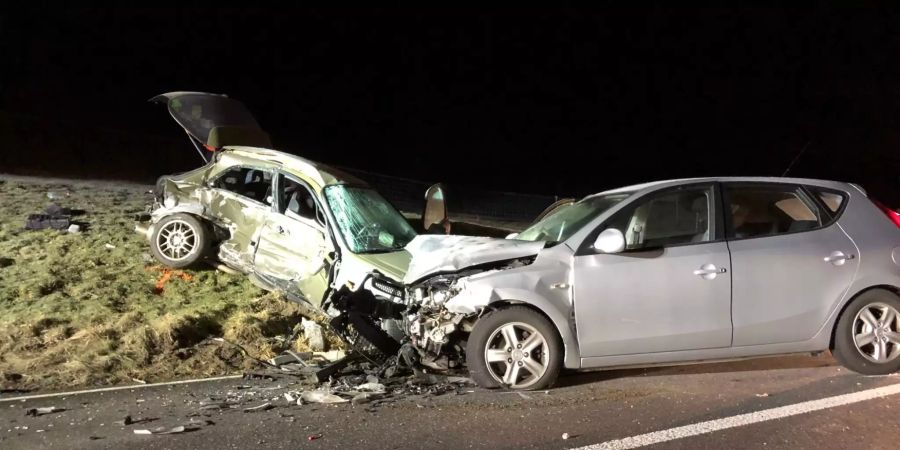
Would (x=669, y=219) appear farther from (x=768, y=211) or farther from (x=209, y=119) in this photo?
(x=209, y=119)

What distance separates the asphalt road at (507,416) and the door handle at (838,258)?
0.90 metres

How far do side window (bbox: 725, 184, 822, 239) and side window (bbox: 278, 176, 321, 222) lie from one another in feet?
13.9

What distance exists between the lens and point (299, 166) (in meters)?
7.57

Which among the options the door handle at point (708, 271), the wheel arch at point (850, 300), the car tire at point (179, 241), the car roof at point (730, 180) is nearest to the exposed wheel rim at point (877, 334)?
the wheel arch at point (850, 300)

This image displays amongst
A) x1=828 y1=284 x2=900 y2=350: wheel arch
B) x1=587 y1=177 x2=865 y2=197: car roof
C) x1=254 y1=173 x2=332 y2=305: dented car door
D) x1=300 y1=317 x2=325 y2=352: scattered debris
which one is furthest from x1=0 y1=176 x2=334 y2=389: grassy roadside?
x1=828 y1=284 x2=900 y2=350: wheel arch

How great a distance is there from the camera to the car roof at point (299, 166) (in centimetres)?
749

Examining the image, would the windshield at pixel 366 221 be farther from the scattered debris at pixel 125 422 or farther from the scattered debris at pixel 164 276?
the scattered debris at pixel 125 422

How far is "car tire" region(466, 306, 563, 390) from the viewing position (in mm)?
4766

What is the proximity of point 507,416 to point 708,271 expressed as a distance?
187cm

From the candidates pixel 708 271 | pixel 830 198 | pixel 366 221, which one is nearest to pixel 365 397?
pixel 708 271

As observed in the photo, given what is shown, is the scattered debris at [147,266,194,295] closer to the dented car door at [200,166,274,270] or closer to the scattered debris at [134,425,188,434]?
the dented car door at [200,166,274,270]

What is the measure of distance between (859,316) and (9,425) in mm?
6166

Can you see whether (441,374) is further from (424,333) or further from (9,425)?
(9,425)

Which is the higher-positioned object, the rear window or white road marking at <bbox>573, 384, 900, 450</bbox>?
the rear window
